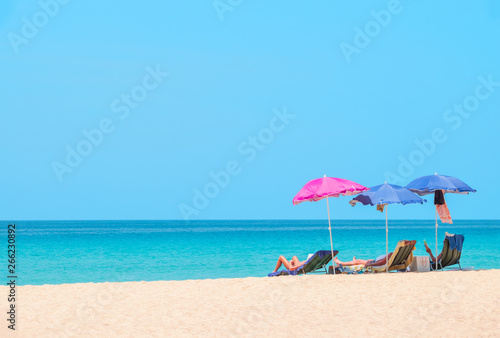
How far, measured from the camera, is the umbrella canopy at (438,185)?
12898 millimetres

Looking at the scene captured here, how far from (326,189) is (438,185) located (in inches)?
99.2

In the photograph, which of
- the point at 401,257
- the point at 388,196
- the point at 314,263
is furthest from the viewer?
the point at 401,257

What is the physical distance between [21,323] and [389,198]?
311 inches

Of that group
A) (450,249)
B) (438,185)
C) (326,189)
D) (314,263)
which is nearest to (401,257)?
(450,249)

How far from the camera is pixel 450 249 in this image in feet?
43.4

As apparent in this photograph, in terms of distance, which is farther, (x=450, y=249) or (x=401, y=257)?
(x=450, y=249)

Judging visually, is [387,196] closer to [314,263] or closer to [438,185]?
[438,185]

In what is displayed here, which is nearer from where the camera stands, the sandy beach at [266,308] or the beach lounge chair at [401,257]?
the sandy beach at [266,308]

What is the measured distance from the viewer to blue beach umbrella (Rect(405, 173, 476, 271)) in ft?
42.3

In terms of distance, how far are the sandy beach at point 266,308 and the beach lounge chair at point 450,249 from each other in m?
1.85

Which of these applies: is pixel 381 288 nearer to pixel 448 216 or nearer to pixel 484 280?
pixel 484 280

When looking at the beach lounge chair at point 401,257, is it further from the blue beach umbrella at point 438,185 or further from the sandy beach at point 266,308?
the sandy beach at point 266,308

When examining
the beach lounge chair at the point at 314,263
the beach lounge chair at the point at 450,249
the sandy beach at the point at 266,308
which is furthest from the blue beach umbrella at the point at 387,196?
the sandy beach at the point at 266,308

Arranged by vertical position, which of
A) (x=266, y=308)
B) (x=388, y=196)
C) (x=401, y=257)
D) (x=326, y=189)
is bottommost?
(x=401, y=257)
